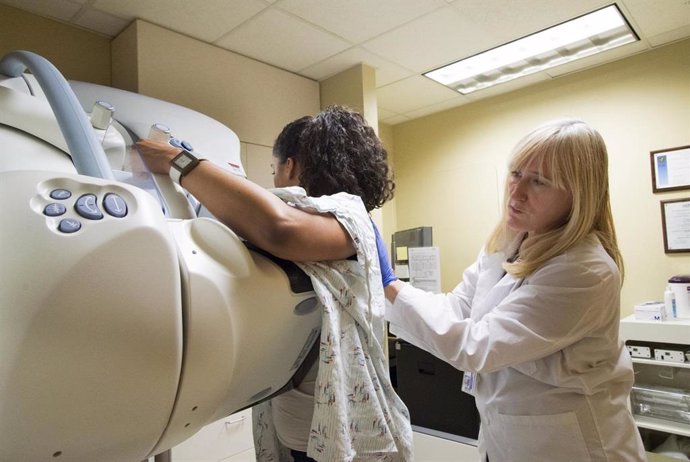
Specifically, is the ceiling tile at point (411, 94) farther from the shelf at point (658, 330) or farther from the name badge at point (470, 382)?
the name badge at point (470, 382)

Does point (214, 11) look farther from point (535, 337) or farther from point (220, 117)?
point (535, 337)

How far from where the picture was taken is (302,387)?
2.48ft

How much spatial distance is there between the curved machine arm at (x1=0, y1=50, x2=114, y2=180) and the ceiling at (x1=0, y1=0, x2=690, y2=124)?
1.66 meters

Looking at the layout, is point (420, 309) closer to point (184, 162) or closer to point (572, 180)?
point (572, 180)

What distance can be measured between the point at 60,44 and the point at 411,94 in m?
2.21

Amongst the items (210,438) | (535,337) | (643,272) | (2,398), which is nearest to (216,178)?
(2,398)

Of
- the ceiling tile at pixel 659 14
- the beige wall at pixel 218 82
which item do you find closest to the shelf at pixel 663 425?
the ceiling tile at pixel 659 14

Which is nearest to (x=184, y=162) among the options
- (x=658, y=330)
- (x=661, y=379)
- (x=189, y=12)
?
(x=189, y=12)

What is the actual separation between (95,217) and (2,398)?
0.16m

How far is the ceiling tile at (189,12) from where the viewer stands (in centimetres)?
195

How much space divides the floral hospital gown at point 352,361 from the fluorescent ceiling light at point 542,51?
91.3 inches

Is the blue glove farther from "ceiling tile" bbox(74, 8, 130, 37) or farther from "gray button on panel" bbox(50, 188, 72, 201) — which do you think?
"ceiling tile" bbox(74, 8, 130, 37)

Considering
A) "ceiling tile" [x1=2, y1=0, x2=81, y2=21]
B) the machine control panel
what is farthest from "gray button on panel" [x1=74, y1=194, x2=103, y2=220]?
"ceiling tile" [x1=2, y1=0, x2=81, y2=21]

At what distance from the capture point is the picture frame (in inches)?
99.0
